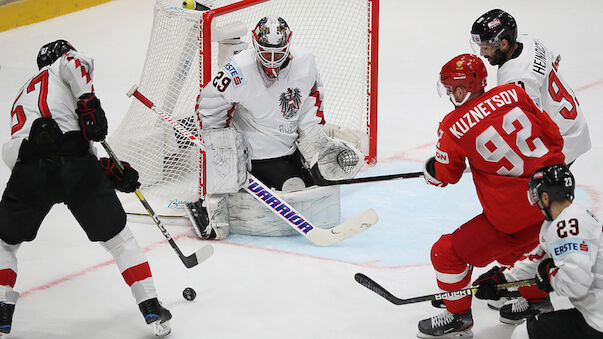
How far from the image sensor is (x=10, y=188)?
2.90 metres

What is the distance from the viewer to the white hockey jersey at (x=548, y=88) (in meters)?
3.19

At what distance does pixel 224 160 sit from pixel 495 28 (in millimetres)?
1402

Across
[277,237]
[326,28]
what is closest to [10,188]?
[277,237]

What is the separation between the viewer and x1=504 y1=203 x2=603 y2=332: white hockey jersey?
229 centimetres

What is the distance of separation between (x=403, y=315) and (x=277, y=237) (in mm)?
1003

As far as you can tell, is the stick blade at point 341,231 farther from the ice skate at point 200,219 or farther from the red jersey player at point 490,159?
the red jersey player at point 490,159

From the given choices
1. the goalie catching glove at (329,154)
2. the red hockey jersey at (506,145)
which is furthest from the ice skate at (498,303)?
the goalie catching glove at (329,154)

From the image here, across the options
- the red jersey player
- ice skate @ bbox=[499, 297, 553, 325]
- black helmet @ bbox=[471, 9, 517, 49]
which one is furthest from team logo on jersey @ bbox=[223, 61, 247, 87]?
ice skate @ bbox=[499, 297, 553, 325]

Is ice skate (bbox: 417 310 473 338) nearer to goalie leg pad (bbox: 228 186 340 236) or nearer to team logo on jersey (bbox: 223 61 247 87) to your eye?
goalie leg pad (bbox: 228 186 340 236)

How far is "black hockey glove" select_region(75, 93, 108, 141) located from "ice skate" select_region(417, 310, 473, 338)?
54.5 inches

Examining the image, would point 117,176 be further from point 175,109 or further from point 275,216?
point 175,109

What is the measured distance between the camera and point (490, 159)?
274cm

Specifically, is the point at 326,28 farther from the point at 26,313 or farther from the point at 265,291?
the point at 26,313

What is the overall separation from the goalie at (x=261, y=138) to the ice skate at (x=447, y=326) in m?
1.12
